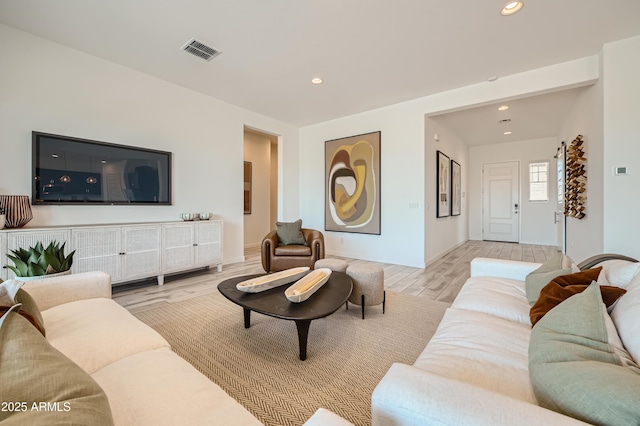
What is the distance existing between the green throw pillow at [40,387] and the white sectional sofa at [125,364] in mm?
10

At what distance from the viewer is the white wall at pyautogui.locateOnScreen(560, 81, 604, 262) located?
3.05m

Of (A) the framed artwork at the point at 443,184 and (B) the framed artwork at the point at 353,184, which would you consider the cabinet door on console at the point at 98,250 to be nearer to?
(B) the framed artwork at the point at 353,184

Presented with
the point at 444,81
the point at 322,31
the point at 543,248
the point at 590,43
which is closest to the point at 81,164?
the point at 322,31

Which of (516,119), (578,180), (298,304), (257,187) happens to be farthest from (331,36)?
(516,119)

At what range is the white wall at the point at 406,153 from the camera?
11.4ft

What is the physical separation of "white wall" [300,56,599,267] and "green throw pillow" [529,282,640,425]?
11.5ft

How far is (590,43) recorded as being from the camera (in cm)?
284

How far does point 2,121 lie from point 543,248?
9.43m

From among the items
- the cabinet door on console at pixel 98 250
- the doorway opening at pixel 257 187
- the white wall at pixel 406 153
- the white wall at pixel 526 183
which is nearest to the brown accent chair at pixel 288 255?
the white wall at pixel 406 153

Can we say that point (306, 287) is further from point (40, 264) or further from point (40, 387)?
point (40, 264)

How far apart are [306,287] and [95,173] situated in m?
3.05

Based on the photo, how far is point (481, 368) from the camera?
40.0 inches

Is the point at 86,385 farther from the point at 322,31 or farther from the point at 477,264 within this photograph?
the point at 322,31

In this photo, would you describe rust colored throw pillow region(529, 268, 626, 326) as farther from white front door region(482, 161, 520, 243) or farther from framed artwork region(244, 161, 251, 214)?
white front door region(482, 161, 520, 243)
